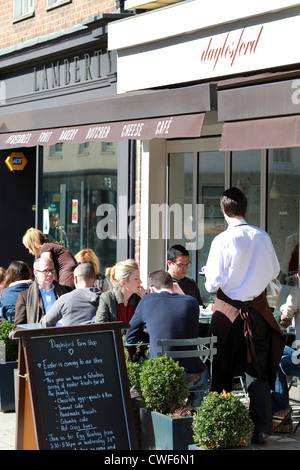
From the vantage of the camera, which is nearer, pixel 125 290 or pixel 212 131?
pixel 125 290

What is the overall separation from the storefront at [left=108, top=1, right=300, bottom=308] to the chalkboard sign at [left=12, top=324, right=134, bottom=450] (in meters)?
2.38

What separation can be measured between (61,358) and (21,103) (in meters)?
10.3

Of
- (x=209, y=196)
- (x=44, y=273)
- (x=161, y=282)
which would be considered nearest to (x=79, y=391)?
(x=161, y=282)

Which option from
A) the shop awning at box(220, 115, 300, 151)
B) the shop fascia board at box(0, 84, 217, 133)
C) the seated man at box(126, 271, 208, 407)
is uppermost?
the shop fascia board at box(0, 84, 217, 133)

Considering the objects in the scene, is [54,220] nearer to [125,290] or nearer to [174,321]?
[125,290]

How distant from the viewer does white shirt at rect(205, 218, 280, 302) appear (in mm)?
6270

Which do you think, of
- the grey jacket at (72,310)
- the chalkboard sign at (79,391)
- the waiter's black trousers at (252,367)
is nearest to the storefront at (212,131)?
the waiter's black trousers at (252,367)

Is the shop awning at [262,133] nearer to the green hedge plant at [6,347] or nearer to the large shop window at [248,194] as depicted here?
the large shop window at [248,194]

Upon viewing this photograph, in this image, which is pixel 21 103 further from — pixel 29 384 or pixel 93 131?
pixel 29 384

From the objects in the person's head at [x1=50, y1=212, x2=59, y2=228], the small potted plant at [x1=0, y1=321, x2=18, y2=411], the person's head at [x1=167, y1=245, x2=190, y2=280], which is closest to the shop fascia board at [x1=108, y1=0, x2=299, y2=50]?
the person's head at [x1=167, y1=245, x2=190, y2=280]

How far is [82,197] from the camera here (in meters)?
13.6

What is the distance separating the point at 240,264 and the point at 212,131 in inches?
179

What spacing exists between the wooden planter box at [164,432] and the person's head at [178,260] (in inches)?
105

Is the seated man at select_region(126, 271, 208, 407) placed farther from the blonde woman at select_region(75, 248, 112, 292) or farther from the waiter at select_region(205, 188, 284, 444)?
the blonde woman at select_region(75, 248, 112, 292)
